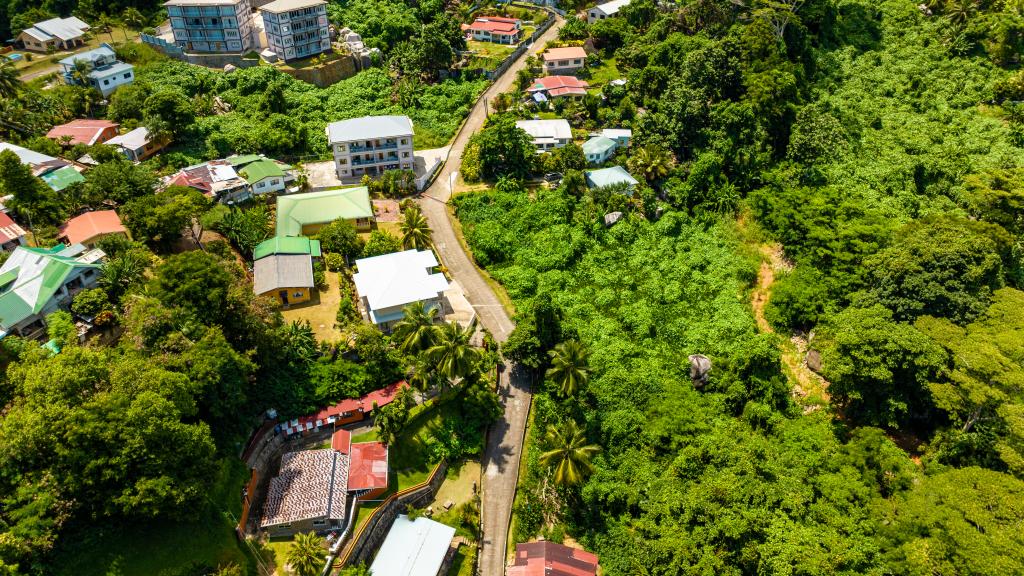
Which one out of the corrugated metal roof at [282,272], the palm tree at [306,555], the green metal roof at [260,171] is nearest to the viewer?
the palm tree at [306,555]

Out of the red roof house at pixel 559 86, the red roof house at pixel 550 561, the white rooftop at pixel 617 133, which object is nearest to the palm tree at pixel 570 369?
the red roof house at pixel 550 561

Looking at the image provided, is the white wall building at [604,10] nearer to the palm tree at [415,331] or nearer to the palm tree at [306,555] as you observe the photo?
the palm tree at [415,331]

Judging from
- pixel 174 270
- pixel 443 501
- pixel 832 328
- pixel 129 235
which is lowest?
pixel 443 501

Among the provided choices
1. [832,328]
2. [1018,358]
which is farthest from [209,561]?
[1018,358]

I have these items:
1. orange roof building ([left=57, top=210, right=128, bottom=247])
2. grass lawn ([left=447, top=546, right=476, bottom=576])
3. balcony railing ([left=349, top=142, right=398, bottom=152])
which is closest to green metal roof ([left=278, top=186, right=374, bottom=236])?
balcony railing ([left=349, top=142, right=398, bottom=152])

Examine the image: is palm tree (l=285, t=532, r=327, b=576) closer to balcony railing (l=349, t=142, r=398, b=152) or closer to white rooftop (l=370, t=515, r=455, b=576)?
white rooftop (l=370, t=515, r=455, b=576)

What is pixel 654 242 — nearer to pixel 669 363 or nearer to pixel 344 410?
pixel 669 363

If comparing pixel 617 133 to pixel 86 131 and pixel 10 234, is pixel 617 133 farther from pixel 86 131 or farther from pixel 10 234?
pixel 10 234

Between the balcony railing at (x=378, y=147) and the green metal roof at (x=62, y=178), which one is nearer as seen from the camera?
the green metal roof at (x=62, y=178)

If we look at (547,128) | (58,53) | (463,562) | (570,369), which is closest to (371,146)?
(547,128)
